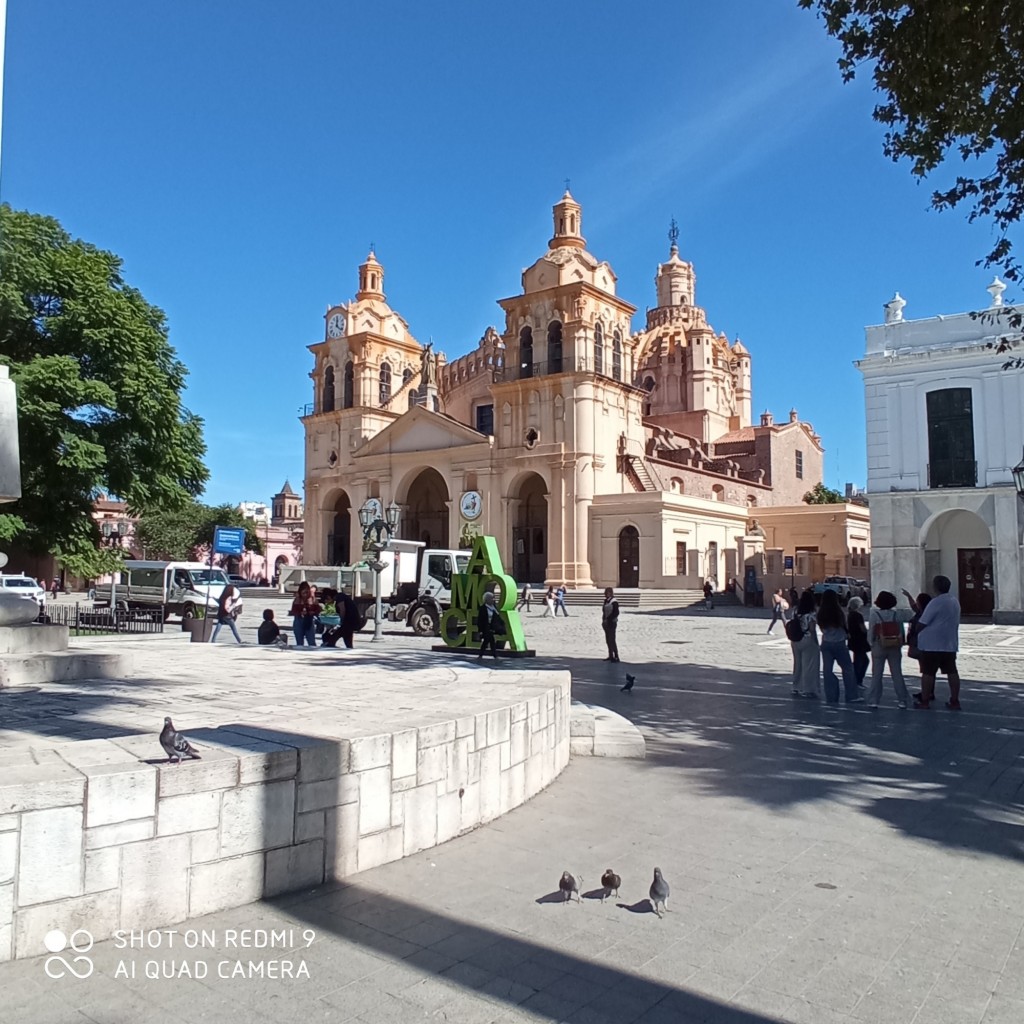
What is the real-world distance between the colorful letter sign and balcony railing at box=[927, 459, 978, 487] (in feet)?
63.4

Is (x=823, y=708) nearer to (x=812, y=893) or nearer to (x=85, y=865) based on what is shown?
(x=812, y=893)

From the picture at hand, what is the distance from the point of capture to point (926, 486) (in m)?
27.6

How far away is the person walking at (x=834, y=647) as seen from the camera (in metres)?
11.0

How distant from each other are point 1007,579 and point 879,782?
23009 millimetres

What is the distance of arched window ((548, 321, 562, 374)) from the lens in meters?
44.4

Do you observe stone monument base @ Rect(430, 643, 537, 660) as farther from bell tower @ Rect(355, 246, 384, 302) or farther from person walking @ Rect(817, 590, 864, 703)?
bell tower @ Rect(355, 246, 384, 302)

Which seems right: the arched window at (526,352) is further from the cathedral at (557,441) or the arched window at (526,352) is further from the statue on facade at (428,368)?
the statue on facade at (428,368)

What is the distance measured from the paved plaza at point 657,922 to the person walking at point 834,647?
11.3ft

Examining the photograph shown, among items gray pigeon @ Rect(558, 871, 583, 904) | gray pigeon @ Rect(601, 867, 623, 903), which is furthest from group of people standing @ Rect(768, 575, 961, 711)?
gray pigeon @ Rect(558, 871, 583, 904)

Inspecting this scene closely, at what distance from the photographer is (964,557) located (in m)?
28.1

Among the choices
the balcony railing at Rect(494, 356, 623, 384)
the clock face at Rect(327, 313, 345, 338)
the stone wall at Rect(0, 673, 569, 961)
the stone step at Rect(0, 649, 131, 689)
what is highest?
the clock face at Rect(327, 313, 345, 338)

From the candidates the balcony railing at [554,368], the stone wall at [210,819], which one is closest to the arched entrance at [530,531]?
the balcony railing at [554,368]

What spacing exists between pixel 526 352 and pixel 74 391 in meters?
30.7

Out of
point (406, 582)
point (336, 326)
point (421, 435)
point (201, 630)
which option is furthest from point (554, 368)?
point (201, 630)
